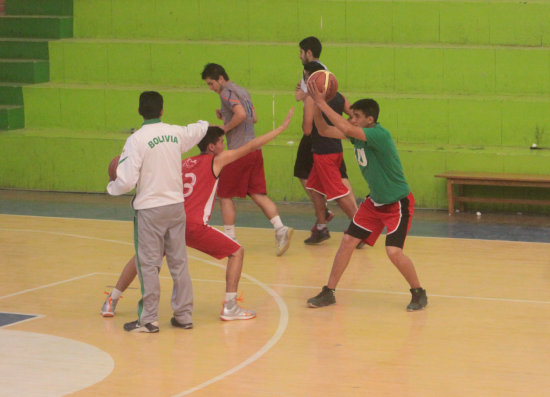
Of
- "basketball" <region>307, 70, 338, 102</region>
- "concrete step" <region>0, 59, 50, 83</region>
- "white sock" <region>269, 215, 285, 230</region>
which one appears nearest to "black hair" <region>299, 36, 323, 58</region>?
"basketball" <region>307, 70, 338, 102</region>

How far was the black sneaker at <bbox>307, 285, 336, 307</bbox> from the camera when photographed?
8359 mm

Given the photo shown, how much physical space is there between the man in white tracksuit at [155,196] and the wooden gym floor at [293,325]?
0.34 m

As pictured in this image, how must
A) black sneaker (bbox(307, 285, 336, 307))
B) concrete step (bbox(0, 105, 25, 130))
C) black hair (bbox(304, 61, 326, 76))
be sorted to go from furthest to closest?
concrete step (bbox(0, 105, 25, 130))
black hair (bbox(304, 61, 326, 76))
black sneaker (bbox(307, 285, 336, 307))

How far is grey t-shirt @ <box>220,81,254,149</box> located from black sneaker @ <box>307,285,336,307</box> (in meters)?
2.70

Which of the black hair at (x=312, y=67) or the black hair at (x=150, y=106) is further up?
the black hair at (x=312, y=67)

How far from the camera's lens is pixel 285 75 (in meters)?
14.9

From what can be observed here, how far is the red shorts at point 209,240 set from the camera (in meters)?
7.83

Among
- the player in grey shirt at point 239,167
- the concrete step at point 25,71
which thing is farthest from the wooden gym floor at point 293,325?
the concrete step at point 25,71

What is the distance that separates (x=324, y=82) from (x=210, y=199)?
1529 mm

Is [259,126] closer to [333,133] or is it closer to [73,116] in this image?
[73,116]

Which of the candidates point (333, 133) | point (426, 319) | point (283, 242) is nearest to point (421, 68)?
point (283, 242)

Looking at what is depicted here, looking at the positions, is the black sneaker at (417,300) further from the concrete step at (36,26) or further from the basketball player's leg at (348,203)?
the concrete step at (36,26)

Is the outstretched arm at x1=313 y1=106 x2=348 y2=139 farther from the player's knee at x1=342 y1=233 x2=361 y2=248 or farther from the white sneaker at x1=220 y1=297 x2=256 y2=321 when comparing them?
the white sneaker at x1=220 y1=297 x2=256 y2=321

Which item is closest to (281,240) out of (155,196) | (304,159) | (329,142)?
(329,142)
